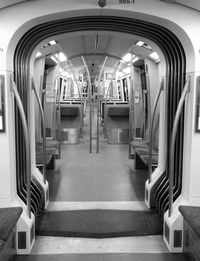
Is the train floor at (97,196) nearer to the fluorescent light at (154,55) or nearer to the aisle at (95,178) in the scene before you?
the aisle at (95,178)

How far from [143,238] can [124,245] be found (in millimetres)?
285

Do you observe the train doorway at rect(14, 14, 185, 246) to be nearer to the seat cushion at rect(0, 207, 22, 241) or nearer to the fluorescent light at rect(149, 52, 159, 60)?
the seat cushion at rect(0, 207, 22, 241)

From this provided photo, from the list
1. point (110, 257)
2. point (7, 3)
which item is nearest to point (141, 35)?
point (7, 3)

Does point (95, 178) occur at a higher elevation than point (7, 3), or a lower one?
lower

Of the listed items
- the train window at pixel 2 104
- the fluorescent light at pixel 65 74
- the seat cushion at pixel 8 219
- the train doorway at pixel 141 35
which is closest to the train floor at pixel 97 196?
the seat cushion at pixel 8 219

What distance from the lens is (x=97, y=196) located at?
5.06 meters

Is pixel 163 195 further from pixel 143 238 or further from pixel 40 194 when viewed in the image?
pixel 40 194

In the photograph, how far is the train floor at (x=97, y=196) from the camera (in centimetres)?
324

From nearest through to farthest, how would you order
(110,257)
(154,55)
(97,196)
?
(110,257) → (97,196) → (154,55)

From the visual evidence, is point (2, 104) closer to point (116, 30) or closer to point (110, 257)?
point (116, 30)

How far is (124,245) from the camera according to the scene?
3.42 m

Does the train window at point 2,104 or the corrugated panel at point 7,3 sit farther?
the train window at point 2,104

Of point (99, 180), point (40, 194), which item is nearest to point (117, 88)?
point (99, 180)

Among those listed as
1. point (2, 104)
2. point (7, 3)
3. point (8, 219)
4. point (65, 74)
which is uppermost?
point (65, 74)
